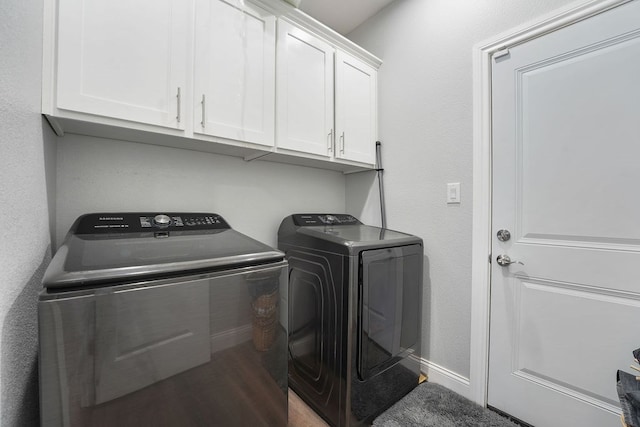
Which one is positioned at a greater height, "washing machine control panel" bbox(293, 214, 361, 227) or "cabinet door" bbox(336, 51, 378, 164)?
"cabinet door" bbox(336, 51, 378, 164)

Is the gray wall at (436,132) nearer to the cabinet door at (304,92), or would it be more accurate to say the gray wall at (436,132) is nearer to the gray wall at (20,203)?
the cabinet door at (304,92)

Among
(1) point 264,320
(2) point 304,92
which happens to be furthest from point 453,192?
(1) point 264,320

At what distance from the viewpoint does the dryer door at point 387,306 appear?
134 cm

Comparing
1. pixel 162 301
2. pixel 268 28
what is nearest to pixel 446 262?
pixel 162 301

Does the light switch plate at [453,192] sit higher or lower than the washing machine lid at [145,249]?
higher

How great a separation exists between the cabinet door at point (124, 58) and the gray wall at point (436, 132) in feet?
4.97

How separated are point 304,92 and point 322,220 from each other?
2.98 ft

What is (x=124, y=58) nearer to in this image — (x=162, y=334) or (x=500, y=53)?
(x=162, y=334)

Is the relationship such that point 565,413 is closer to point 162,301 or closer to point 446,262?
point 446,262

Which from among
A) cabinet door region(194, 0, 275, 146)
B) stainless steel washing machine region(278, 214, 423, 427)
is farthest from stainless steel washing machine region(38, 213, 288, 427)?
Result: cabinet door region(194, 0, 275, 146)

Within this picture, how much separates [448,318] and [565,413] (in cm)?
65

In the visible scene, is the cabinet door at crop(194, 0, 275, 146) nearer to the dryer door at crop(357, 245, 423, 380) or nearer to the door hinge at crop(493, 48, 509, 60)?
the dryer door at crop(357, 245, 423, 380)

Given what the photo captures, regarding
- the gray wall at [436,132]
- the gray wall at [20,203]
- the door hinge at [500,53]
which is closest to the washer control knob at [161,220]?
the gray wall at [20,203]

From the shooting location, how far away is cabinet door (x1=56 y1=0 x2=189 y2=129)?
38.0 inches
